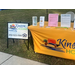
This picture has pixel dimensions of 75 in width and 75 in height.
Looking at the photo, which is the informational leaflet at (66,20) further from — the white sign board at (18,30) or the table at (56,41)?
the white sign board at (18,30)

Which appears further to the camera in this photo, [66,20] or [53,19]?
[53,19]

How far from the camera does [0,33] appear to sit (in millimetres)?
4840

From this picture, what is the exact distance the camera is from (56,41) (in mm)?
2523

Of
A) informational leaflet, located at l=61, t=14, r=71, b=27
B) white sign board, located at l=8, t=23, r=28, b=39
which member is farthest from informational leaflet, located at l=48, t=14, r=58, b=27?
white sign board, located at l=8, t=23, r=28, b=39

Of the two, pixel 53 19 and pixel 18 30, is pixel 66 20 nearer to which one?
pixel 53 19

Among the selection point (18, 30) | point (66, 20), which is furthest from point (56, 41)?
point (18, 30)

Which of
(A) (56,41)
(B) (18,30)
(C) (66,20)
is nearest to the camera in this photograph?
(A) (56,41)

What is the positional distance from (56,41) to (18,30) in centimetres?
149

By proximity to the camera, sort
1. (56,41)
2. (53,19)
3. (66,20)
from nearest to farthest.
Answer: (56,41) < (66,20) < (53,19)

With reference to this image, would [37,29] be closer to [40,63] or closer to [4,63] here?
[40,63]

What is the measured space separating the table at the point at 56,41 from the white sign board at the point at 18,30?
48 cm

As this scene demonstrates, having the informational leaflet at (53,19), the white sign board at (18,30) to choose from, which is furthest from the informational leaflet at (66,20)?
the white sign board at (18,30)

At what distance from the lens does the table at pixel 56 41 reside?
93.4 inches

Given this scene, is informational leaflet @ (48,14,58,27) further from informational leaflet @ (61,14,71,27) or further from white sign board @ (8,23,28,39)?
white sign board @ (8,23,28,39)
